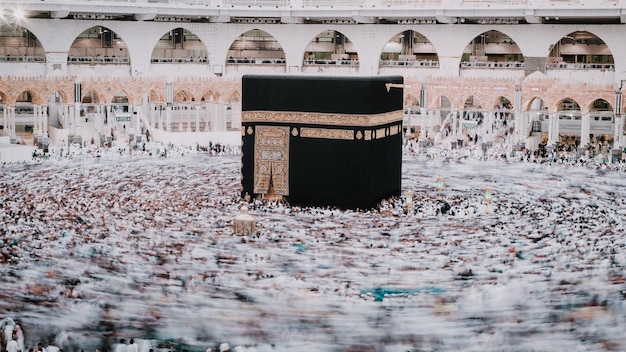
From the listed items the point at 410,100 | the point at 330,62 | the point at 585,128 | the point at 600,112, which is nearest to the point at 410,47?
the point at 330,62

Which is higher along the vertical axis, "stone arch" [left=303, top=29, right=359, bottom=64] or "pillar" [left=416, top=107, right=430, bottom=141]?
"stone arch" [left=303, top=29, right=359, bottom=64]

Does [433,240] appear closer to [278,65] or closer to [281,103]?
[281,103]

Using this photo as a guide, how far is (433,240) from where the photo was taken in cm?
1170

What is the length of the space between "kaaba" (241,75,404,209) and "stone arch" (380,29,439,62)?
15.0 meters

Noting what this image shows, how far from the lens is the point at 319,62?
29109 millimetres

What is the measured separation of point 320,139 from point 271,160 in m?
0.96

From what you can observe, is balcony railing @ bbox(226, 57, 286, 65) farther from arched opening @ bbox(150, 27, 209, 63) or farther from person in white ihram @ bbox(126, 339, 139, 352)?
person in white ihram @ bbox(126, 339, 139, 352)

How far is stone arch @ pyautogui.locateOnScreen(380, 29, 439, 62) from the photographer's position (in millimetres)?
30094

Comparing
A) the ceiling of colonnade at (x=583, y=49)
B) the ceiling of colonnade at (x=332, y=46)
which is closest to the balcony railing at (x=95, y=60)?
the ceiling of colonnade at (x=332, y=46)

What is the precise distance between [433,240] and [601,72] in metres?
15.2

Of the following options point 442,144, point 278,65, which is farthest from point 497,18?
point 278,65

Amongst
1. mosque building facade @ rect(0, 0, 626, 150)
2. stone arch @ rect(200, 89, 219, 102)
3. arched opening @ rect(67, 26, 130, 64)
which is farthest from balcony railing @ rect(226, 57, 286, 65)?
arched opening @ rect(67, 26, 130, 64)

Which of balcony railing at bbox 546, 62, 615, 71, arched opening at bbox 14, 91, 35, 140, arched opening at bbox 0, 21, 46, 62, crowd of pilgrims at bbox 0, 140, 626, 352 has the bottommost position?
crowd of pilgrims at bbox 0, 140, 626, 352

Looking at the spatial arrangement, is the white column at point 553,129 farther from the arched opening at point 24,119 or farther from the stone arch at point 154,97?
the arched opening at point 24,119
